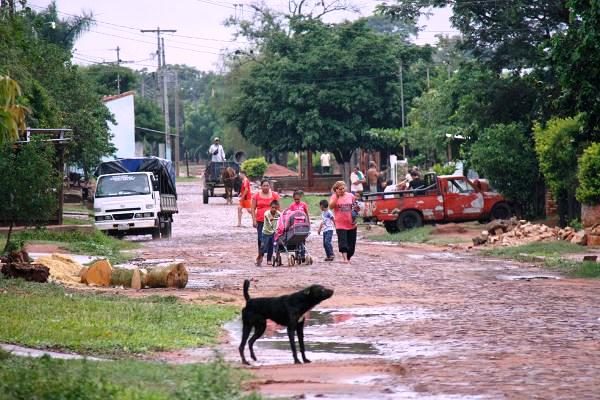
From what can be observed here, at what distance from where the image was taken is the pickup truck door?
135 feet

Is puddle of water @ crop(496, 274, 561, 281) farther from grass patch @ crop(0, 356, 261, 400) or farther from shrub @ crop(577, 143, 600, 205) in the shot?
grass patch @ crop(0, 356, 261, 400)

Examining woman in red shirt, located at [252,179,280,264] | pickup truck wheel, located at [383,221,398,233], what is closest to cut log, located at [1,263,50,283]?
woman in red shirt, located at [252,179,280,264]

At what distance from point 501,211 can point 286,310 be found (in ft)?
95.0

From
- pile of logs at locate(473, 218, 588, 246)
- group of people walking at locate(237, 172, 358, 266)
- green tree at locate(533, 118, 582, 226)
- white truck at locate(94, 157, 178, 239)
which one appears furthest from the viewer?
white truck at locate(94, 157, 178, 239)

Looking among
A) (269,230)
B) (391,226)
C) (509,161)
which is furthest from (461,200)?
(269,230)

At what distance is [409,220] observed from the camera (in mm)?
41406

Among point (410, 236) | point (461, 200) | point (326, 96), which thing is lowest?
point (410, 236)

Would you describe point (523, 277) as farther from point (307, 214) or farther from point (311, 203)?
point (311, 203)

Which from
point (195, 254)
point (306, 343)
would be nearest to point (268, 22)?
point (195, 254)

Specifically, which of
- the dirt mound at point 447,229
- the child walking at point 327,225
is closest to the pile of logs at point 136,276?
the child walking at point 327,225

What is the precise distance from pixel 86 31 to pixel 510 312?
59731 mm

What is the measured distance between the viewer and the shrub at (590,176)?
32.5m

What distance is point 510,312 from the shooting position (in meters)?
18.6

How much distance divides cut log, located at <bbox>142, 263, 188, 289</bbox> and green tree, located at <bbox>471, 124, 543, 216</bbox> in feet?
63.2
